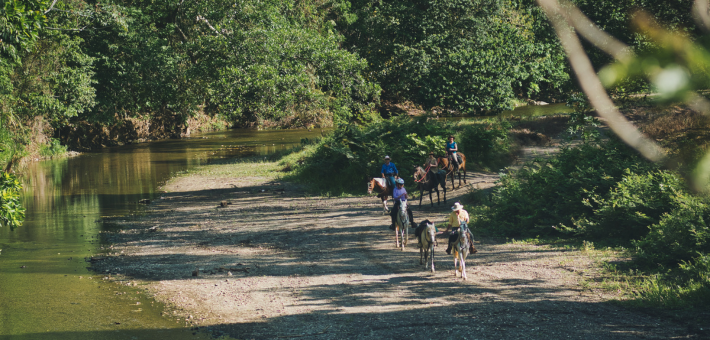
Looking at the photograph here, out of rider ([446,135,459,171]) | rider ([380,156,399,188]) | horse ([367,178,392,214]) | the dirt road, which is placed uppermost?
rider ([446,135,459,171])

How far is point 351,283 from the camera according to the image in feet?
37.9

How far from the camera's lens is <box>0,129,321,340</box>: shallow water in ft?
34.1

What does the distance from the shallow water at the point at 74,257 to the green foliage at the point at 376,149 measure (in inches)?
299

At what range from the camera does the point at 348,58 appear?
87.8ft

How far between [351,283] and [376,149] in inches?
528

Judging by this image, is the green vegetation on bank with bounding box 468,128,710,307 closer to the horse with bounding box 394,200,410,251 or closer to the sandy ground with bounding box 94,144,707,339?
the sandy ground with bounding box 94,144,707,339

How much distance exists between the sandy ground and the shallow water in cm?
64

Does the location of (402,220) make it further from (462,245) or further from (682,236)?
(682,236)

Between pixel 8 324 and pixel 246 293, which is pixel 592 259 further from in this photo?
pixel 8 324

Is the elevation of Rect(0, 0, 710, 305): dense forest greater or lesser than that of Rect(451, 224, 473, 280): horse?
greater

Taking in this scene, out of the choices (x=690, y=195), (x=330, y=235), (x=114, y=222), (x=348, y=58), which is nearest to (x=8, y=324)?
(x=330, y=235)

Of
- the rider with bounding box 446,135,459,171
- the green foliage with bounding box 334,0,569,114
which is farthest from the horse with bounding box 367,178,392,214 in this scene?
the green foliage with bounding box 334,0,569,114

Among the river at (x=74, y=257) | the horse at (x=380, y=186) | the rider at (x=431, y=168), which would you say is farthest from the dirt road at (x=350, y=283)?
the rider at (x=431, y=168)

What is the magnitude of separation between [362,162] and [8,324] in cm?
1557
